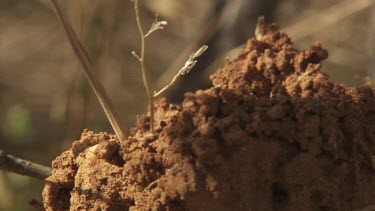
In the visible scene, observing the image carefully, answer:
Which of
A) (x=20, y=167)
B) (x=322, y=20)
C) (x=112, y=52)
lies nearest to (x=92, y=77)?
(x=20, y=167)

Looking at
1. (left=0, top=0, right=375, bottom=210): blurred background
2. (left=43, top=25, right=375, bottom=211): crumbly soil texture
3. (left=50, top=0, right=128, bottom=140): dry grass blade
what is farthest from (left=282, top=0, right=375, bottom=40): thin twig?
(left=50, top=0, right=128, bottom=140): dry grass blade

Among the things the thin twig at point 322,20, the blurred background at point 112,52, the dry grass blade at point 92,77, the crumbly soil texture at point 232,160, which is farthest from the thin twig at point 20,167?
the thin twig at point 322,20

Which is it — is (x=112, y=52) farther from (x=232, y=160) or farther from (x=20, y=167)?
(x=232, y=160)

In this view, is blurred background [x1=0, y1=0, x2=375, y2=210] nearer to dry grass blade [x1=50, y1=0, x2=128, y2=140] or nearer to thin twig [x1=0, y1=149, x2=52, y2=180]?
thin twig [x1=0, y1=149, x2=52, y2=180]

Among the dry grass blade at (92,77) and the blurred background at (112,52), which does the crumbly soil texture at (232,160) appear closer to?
the dry grass blade at (92,77)

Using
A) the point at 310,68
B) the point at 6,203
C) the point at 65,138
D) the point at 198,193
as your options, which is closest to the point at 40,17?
the point at 65,138

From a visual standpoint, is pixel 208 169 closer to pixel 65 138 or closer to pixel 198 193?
pixel 198 193

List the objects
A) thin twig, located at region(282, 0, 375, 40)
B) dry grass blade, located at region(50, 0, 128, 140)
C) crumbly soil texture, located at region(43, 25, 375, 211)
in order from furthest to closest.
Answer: thin twig, located at region(282, 0, 375, 40) → dry grass blade, located at region(50, 0, 128, 140) → crumbly soil texture, located at region(43, 25, 375, 211)
